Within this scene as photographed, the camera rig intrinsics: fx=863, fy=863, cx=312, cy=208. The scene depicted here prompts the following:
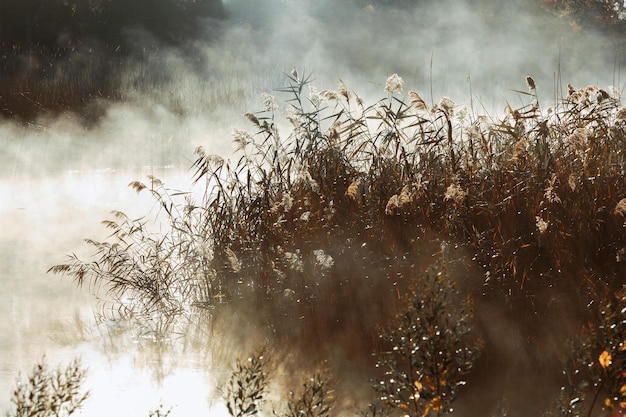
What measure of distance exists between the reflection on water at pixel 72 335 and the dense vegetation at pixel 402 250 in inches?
9.1

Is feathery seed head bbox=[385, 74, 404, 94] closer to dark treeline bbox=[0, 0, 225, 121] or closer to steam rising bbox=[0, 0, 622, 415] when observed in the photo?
steam rising bbox=[0, 0, 622, 415]

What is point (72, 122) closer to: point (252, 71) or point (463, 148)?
point (252, 71)

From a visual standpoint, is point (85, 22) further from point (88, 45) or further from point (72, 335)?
point (72, 335)

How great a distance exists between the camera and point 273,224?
4.30m

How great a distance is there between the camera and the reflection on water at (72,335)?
3432mm

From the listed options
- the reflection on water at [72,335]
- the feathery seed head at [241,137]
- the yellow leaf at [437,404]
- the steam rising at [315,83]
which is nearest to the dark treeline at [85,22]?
the steam rising at [315,83]

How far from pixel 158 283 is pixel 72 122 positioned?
786 cm

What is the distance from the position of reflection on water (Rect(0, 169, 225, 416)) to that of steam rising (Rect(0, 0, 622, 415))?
7 cm

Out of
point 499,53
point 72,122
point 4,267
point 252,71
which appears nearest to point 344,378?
point 4,267

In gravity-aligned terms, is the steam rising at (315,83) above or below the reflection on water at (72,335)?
above

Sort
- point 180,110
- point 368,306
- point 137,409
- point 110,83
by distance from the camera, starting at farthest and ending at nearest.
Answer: point 110,83 → point 180,110 → point 368,306 → point 137,409

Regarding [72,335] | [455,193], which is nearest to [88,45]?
[72,335]

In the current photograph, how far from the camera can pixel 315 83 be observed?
52.0 feet

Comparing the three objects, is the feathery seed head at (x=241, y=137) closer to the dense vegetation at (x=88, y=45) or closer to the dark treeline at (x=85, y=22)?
the dense vegetation at (x=88, y=45)
